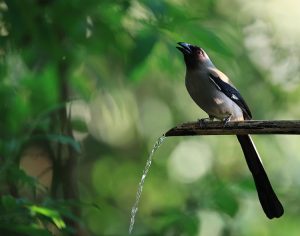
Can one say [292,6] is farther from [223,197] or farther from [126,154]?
[223,197]

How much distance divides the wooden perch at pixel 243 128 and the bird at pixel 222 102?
72cm

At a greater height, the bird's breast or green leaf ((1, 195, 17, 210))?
the bird's breast

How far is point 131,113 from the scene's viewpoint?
8.45 meters

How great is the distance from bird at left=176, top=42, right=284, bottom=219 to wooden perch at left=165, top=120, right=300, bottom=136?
0.72 meters

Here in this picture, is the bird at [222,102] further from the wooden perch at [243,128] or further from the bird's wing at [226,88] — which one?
the wooden perch at [243,128]

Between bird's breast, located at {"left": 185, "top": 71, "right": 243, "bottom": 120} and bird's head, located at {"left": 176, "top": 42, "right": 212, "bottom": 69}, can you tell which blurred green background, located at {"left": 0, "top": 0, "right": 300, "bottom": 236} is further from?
bird's breast, located at {"left": 185, "top": 71, "right": 243, "bottom": 120}

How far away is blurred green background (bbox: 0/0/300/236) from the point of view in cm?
458

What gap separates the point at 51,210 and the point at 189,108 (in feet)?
15.8

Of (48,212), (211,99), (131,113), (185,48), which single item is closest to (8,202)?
(48,212)

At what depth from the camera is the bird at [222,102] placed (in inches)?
195

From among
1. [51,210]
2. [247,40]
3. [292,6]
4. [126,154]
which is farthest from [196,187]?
[51,210]

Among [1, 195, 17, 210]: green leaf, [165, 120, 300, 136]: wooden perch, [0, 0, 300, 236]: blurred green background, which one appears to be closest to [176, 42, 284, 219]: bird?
[0, 0, 300, 236]: blurred green background

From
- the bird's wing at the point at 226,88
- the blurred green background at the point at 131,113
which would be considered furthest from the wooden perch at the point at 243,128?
the bird's wing at the point at 226,88

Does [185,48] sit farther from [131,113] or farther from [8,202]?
[131,113]
